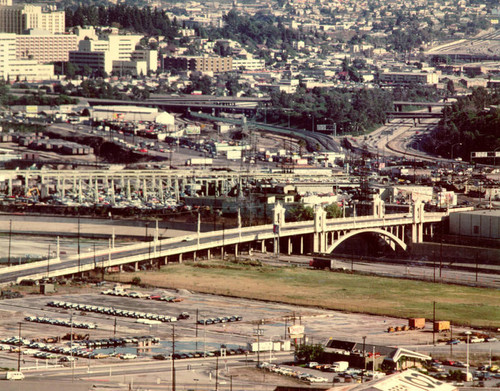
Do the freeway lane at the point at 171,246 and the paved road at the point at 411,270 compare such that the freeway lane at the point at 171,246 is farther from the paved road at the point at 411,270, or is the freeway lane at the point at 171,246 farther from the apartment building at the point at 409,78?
the apartment building at the point at 409,78

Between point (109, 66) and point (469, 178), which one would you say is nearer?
point (469, 178)

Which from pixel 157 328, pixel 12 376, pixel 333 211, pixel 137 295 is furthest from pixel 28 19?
pixel 12 376

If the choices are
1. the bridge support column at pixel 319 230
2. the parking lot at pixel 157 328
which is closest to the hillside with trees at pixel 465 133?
the bridge support column at pixel 319 230

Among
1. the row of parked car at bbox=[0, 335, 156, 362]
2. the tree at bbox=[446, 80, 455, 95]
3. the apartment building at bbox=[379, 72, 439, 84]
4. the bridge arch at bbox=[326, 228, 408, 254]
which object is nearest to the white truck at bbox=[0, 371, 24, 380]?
the row of parked car at bbox=[0, 335, 156, 362]

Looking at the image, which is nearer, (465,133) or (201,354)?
(201,354)

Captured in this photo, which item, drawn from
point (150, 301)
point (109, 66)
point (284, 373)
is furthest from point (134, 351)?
point (109, 66)

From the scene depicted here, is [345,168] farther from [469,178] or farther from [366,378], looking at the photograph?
[366,378]

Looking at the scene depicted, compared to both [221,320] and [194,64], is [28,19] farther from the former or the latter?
[221,320]
